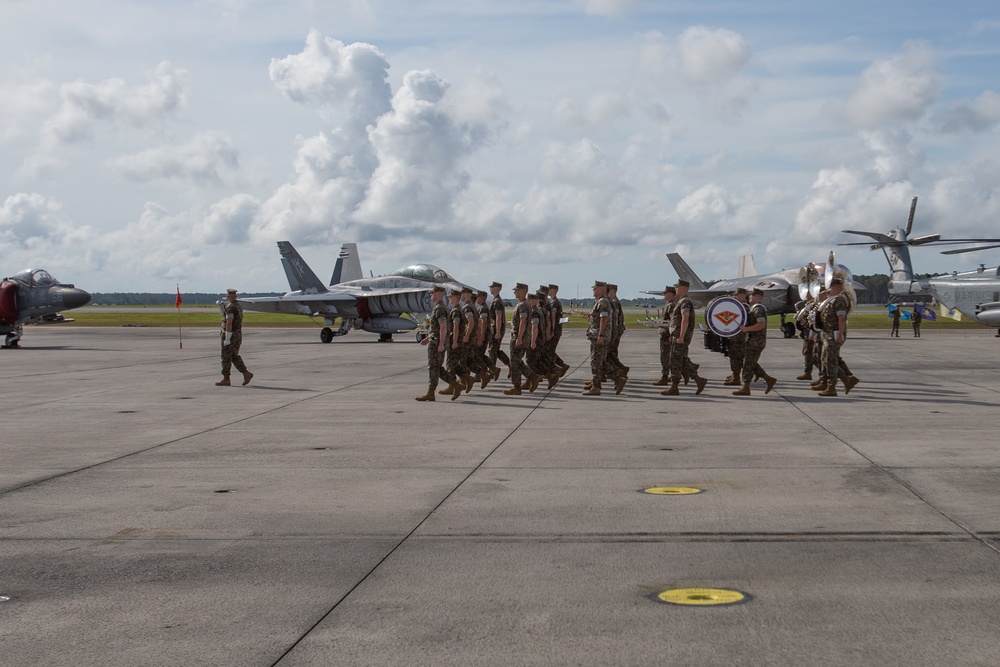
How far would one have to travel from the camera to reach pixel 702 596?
488 cm

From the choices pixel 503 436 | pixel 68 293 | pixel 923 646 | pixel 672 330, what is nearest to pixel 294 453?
pixel 503 436

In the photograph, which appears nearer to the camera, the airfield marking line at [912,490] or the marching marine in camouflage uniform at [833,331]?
the airfield marking line at [912,490]

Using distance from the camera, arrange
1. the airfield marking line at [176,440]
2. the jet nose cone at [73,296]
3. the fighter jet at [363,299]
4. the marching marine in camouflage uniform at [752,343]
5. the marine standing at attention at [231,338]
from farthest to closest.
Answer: the fighter jet at [363,299], the jet nose cone at [73,296], the marine standing at attention at [231,338], the marching marine in camouflage uniform at [752,343], the airfield marking line at [176,440]

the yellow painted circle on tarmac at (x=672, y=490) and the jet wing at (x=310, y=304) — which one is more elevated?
the jet wing at (x=310, y=304)

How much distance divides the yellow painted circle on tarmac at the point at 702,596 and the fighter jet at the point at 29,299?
110ft

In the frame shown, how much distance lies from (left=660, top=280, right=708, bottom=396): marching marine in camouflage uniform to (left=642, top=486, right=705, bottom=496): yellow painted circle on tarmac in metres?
7.89

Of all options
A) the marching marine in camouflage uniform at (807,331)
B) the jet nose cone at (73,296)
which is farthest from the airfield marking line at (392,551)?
the jet nose cone at (73,296)

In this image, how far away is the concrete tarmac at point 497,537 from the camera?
14.0 ft

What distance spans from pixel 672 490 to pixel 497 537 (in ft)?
6.83

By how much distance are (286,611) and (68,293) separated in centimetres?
3335

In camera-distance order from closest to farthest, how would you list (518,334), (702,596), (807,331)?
(702,596) → (518,334) → (807,331)

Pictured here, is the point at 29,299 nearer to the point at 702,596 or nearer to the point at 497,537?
the point at 497,537

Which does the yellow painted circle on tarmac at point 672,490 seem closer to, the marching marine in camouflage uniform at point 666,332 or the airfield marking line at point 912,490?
the airfield marking line at point 912,490

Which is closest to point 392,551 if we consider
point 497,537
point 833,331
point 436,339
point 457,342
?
point 497,537
